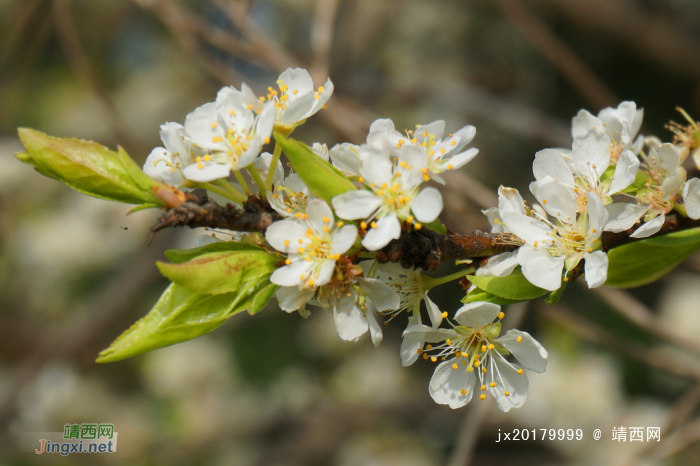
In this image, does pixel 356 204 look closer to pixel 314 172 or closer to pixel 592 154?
pixel 314 172

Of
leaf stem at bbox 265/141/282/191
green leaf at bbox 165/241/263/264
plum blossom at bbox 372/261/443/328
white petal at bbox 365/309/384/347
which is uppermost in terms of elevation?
leaf stem at bbox 265/141/282/191

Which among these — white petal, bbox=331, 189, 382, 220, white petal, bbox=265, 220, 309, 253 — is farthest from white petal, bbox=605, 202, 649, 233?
white petal, bbox=265, 220, 309, 253

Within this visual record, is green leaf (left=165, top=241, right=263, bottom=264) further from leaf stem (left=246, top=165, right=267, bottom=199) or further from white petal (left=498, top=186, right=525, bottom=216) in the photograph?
white petal (left=498, top=186, right=525, bottom=216)

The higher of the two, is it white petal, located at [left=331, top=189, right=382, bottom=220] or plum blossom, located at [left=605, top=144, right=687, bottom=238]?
plum blossom, located at [left=605, top=144, right=687, bottom=238]

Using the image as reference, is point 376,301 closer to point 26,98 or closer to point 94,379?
point 94,379

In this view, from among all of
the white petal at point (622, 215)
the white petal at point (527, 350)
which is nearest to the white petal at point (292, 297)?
the white petal at point (527, 350)

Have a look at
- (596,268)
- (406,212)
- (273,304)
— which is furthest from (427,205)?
(273,304)
